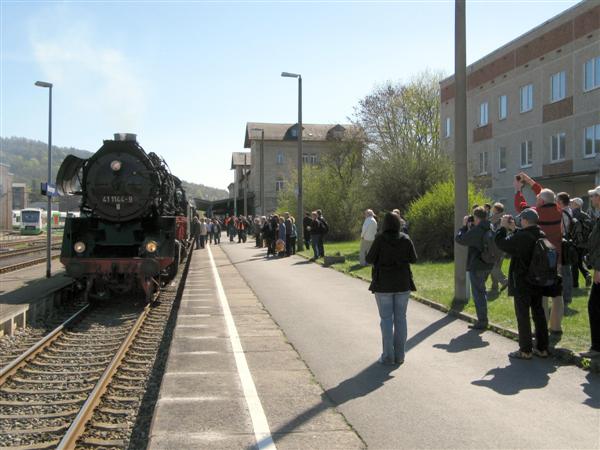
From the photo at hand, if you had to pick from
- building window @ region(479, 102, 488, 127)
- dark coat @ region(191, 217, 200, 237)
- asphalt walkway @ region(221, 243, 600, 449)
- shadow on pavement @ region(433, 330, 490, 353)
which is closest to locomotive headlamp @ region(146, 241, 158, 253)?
asphalt walkway @ region(221, 243, 600, 449)

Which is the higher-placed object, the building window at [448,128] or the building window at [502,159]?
the building window at [448,128]

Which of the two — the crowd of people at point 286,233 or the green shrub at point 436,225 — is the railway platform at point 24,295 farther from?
the green shrub at point 436,225

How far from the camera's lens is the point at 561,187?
88.7 ft

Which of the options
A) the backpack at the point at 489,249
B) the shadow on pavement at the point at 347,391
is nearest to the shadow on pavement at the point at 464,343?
the backpack at the point at 489,249

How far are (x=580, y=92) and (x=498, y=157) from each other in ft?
23.8

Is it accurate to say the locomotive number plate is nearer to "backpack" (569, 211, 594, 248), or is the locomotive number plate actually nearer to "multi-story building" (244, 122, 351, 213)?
"backpack" (569, 211, 594, 248)

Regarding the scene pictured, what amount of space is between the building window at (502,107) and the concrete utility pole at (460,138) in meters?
22.5

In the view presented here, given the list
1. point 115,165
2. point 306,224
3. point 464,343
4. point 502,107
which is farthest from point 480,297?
point 502,107

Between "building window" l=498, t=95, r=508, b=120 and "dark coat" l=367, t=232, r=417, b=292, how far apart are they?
27045 mm

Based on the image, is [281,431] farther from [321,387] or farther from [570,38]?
[570,38]

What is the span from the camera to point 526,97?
29.9 meters

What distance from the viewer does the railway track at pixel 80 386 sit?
559 cm

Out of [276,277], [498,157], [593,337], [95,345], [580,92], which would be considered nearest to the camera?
[593,337]

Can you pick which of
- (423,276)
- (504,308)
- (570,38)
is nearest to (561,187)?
(570,38)
